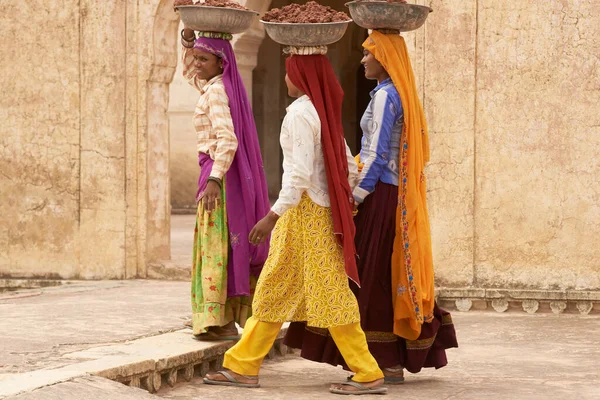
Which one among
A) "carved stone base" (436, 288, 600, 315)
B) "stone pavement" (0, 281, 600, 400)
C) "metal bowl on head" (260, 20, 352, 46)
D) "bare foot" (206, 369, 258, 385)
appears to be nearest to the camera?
"stone pavement" (0, 281, 600, 400)

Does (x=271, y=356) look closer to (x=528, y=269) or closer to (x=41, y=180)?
(x=528, y=269)

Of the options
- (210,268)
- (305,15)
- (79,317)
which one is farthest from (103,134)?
(305,15)

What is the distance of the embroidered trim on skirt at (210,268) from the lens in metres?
6.13

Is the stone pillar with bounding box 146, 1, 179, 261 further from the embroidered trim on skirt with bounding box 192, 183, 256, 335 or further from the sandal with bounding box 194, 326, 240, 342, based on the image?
the embroidered trim on skirt with bounding box 192, 183, 256, 335

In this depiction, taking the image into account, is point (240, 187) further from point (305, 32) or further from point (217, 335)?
point (305, 32)

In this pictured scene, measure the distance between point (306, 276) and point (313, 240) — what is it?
0.17m

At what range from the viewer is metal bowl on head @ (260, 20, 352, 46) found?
5.57 m

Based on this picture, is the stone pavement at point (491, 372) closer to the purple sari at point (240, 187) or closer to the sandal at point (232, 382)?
the sandal at point (232, 382)

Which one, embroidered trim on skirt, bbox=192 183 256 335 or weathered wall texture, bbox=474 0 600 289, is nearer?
embroidered trim on skirt, bbox=192 183 256 335

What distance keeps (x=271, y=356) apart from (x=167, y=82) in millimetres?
3760

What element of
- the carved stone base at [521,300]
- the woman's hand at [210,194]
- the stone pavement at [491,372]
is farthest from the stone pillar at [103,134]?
the woman's hand at [210,194]

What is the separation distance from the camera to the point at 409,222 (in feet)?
19.1

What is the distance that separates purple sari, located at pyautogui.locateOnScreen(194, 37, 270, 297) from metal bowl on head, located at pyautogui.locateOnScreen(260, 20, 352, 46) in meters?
0.67

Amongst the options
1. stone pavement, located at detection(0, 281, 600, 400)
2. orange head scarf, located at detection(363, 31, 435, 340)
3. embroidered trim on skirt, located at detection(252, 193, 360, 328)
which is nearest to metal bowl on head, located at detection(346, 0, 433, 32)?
orange head scarf, located at detection(363, 31, 435, 340)
